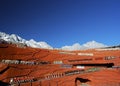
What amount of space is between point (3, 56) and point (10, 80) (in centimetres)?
705

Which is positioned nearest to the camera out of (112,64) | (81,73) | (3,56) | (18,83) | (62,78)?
(18,83)

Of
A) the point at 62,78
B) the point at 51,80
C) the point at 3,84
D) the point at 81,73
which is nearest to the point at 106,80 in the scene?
the point at 81,73

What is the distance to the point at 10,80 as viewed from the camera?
2228 inches

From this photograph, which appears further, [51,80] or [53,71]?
[53,71]

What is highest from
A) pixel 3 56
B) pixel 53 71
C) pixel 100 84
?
pixel 3 56

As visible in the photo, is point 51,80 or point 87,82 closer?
point 51,80

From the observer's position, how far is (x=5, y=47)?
5962 centimetres

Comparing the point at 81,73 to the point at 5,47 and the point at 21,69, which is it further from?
the point at 5,47

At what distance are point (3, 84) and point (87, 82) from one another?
91.0 ft

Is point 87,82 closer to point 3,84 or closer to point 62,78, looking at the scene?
point 62,78

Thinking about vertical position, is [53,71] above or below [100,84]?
above

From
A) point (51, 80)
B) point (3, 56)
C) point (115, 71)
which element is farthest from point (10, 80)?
point (115, 71)

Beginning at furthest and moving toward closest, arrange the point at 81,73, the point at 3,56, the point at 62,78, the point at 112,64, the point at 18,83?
the point at 112,64
the point at 81,73
the point at 62,78
the point at 3,56
the point at 18,83

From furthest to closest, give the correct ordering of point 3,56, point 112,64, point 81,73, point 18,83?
1. point 112,64
2. point 81,73
3. point 3,56
4. point 18,83
